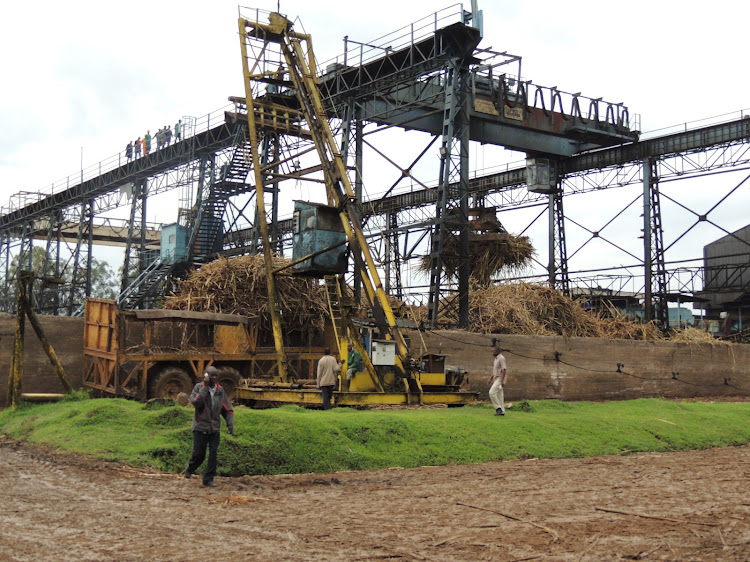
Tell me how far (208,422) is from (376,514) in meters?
2.82

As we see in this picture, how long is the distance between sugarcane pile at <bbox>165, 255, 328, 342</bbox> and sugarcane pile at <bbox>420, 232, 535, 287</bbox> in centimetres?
758

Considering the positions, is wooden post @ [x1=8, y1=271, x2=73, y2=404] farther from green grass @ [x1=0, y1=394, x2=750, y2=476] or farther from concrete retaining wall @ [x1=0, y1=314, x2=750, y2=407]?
concrete retaining wall @ [x1=0, y1=314, x2=750, y2=407]

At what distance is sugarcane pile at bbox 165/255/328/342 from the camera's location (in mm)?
18891

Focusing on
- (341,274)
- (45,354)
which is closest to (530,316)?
(341,274)

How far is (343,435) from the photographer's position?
38.5 ft

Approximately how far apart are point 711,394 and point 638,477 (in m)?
15.4

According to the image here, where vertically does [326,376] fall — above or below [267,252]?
below

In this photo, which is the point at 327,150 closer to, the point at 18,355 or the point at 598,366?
the point at 18,355

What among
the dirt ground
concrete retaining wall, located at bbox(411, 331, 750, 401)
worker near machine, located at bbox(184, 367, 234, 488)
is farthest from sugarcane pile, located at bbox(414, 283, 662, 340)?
worker near machine, located at bbox(184, 367, 234, 488)

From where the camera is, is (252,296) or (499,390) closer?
(499,390)

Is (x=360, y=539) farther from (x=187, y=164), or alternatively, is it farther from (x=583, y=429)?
(x=187, y=164)

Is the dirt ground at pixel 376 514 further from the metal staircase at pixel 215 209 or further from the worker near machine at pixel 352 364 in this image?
the metal staircase at pixel 215 209

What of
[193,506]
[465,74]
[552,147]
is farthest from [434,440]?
[552,147]

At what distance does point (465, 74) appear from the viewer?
23609 millimetres
